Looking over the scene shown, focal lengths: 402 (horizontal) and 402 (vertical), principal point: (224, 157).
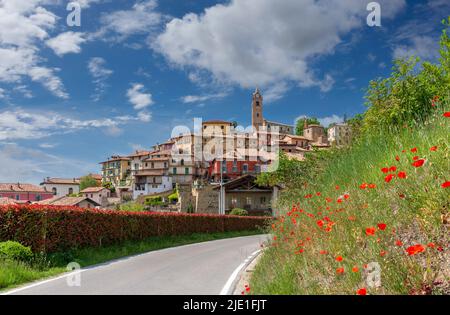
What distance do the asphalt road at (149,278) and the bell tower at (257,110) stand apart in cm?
13614

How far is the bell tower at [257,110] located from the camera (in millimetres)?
150750

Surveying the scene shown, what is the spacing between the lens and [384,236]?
6012mm

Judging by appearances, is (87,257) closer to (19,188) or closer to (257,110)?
(19,188)

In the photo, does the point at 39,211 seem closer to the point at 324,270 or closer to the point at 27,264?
the point at 27,264

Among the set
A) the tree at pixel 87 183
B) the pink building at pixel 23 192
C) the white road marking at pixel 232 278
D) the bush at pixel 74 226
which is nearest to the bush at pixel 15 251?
the bush at pixel 74 226

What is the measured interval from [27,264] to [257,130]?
134916mm

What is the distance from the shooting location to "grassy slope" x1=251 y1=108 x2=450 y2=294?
526cm

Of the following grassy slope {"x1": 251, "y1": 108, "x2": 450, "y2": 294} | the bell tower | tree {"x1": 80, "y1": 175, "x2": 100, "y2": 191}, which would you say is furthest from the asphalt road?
the bell tower

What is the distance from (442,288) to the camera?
4.84m

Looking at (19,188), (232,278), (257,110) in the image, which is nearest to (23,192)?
(19,188)

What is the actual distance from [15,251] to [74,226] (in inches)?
153

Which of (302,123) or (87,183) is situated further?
(302,123)

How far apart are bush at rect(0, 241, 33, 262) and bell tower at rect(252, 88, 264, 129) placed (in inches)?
5480
